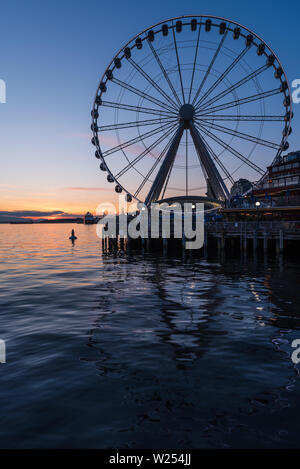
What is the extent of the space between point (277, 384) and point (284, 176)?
161 ft

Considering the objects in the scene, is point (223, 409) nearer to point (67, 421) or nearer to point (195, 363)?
point (195, 363)

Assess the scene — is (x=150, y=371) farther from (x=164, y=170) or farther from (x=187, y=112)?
(x=187, y=112)

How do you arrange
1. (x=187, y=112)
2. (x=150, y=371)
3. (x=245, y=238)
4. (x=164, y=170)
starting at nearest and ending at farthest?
Answer: 1. (x=150, y=371)
2. (x=245, y=238)
3. (x=164, y=170)
4. (x=187, y=112)

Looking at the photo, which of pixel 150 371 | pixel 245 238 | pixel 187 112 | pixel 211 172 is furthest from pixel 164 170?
pixel 150 371

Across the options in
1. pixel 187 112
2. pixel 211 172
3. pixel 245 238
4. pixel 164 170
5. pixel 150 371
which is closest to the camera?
pixel 150 371

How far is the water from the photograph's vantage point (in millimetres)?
5582

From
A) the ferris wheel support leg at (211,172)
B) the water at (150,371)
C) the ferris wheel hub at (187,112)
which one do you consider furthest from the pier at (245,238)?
the water at (150,371)

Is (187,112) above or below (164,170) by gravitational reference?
above

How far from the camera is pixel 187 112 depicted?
46719 millimetres

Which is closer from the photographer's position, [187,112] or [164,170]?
[164,170]

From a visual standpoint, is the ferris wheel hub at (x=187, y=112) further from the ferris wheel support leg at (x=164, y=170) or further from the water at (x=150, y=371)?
the water at (x=150, y=371)

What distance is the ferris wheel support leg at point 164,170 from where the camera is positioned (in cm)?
4538

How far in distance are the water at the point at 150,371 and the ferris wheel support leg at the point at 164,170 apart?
30.2 meters

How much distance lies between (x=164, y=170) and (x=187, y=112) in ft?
29.2
